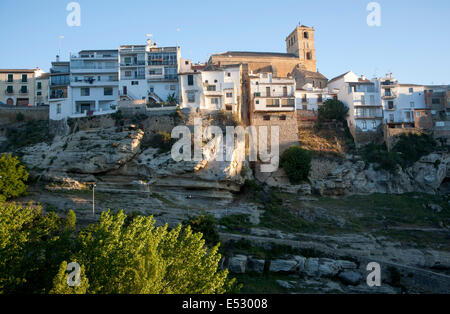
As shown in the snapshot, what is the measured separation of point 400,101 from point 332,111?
989 cm

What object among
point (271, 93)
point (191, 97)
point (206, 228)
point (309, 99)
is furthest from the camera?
point (309, 99)

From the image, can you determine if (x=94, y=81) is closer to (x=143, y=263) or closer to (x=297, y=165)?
(x=297, y=165)

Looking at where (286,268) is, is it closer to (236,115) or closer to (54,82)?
Result: (236,115)

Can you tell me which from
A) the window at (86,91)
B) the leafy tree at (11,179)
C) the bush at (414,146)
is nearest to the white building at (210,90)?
the window at (86,91)

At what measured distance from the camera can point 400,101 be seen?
56344mm

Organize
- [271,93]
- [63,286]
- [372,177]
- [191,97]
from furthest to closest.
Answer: [271,93] < [191,97] < [372,177] < [63,286]

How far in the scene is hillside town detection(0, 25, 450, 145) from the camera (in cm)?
5109

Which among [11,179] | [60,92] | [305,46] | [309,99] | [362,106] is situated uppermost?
[305,46]

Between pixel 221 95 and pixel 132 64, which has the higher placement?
pixel 132 64

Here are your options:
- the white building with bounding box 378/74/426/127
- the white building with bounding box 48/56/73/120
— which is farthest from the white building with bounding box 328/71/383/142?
the white building with bounding box 48/56/73/120

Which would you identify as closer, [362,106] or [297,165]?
[297,165]

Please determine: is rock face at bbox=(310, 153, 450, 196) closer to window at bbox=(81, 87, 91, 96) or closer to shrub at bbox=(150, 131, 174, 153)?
shrub at bbox=(150, 131, 174, 153)

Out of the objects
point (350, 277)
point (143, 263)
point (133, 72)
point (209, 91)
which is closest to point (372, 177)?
point (350, 277)

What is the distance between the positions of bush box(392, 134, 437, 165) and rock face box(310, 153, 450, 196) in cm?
81
